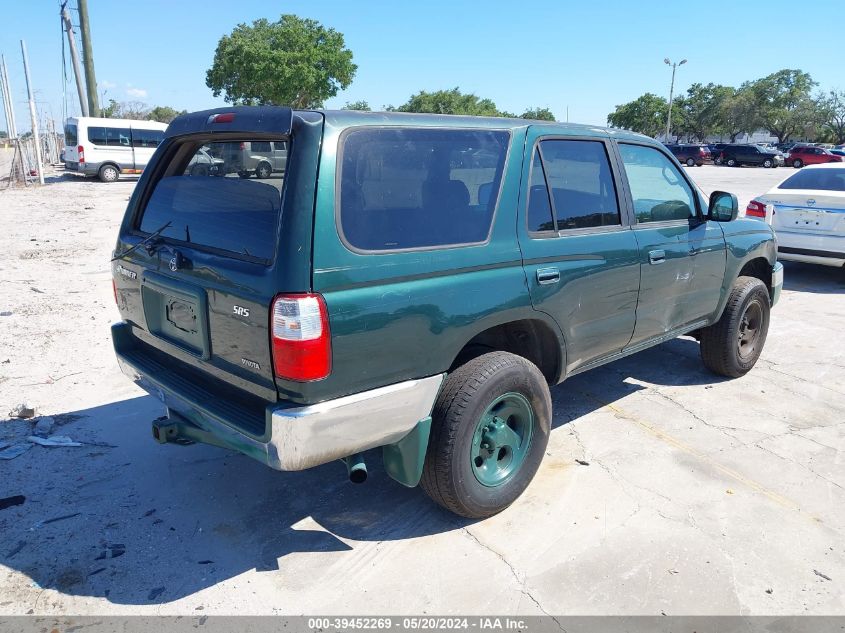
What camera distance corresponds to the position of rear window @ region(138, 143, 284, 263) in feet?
8.77

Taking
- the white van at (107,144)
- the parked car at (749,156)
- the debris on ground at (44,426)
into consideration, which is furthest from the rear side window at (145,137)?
the parked car at (749,156)

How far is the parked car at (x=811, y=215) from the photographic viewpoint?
27.2 ft

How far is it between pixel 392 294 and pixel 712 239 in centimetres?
302

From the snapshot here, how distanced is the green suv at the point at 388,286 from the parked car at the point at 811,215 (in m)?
5.68

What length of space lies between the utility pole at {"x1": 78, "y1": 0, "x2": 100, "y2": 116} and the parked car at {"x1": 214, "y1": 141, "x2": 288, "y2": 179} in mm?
26095

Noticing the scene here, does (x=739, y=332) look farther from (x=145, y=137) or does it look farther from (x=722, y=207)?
(x=145, y=137)

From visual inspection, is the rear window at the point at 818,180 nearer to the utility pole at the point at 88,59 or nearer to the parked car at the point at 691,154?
the utility pole at the point at 88,59

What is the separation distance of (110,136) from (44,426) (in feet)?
74.5

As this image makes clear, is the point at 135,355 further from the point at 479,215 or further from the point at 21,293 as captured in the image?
the point at 21,293

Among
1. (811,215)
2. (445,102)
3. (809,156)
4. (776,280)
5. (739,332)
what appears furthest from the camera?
(445,102)

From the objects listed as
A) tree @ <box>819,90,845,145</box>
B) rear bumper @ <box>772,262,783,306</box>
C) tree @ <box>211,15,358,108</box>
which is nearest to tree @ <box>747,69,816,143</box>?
tree @ <box>819,90,845,145</box>

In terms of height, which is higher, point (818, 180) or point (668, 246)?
point (818, 180)

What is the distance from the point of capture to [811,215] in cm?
844

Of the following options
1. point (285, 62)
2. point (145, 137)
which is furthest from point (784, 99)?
point (145, 137)
